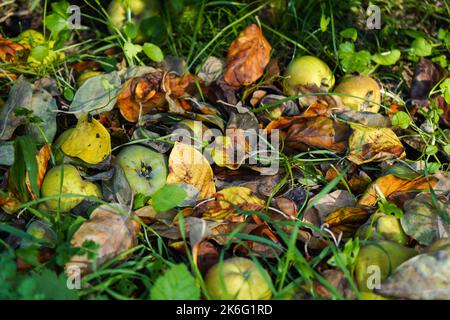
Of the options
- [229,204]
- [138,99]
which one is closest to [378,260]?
[229,204]

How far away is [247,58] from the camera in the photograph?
7.53ft

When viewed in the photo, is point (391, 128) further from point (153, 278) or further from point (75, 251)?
point (75, 251)

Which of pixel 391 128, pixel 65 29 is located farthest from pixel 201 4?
pixel 391 128

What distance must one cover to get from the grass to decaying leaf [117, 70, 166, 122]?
23cm

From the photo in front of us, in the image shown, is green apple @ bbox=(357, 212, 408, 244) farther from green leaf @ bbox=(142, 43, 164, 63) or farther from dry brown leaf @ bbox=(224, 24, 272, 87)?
green leaf @ bbox=(142, 43, 164, 63)

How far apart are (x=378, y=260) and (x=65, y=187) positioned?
3.02 ft

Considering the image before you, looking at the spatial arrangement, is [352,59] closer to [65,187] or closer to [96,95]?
[96,95]

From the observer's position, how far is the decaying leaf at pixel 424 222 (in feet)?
5.54

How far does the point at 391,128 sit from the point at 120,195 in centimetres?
100

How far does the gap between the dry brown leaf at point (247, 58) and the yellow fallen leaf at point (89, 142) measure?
1.94ft

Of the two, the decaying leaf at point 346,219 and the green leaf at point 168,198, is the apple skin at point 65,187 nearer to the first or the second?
the green leaf at point 168,198

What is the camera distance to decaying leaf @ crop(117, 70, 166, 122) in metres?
2.09

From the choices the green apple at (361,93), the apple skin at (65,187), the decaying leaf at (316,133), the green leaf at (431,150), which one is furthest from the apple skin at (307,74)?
the apple skin at (65,187)

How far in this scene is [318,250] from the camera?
1742mm
